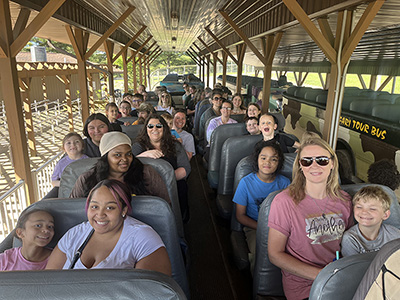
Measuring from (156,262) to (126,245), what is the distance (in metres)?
0.17

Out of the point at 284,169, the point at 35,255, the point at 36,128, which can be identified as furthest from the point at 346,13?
the point at 36,128

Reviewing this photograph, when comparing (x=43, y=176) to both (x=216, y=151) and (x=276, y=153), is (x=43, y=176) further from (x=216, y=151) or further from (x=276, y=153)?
(x=276, y=153)

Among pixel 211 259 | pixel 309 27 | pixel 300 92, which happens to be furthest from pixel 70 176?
pixel 300 92

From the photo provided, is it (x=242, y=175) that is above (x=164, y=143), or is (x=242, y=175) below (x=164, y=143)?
below

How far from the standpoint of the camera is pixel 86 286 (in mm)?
938

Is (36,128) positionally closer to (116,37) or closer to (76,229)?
(116,37)

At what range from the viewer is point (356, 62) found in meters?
9.02

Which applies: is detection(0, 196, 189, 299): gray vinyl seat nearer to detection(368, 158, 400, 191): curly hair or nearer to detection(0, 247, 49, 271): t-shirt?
detection(0, 247, 49, 271): t-shirt

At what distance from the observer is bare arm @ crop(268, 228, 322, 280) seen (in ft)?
5.38

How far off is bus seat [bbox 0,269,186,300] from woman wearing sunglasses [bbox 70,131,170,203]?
118cm

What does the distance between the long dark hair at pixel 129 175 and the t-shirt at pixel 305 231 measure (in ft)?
2.92

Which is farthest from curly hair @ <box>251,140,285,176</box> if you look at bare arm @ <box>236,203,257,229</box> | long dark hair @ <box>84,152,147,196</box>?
long dark hair @ <box>84,152,147,196</box>

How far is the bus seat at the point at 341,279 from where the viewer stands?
113cm

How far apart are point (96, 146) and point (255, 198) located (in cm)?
170
